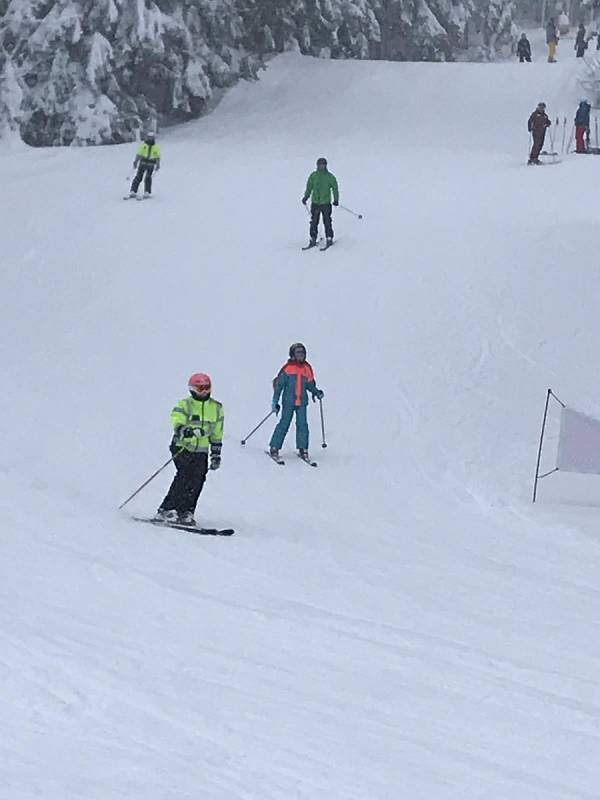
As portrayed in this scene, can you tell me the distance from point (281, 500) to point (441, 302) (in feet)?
22.6

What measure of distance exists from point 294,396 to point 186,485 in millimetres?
2892

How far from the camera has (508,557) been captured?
30.6 feet

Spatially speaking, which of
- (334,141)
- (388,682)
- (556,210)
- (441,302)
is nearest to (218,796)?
(388,682)

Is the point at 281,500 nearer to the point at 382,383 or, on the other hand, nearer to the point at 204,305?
the point at 382,383

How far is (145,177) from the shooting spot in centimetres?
2309

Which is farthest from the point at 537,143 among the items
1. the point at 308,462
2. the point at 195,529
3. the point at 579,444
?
the point at 195,529

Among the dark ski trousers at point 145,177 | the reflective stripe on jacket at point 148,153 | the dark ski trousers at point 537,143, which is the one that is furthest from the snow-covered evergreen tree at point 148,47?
the dark ski trousers at point 537,143

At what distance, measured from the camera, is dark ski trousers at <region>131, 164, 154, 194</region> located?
2291 centimetres

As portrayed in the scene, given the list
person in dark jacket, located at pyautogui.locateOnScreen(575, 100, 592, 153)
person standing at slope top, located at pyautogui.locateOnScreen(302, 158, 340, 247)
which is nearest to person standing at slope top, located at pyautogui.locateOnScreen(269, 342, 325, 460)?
person standing at slope top, located at pyautogui.locateOnScreen(302, 158, 340, 247)

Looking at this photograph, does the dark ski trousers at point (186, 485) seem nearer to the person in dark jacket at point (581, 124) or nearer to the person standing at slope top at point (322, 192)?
the person standing at slope top at point (322, 192)

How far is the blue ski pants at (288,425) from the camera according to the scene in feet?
40.4

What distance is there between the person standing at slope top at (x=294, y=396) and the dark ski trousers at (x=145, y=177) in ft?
38.5

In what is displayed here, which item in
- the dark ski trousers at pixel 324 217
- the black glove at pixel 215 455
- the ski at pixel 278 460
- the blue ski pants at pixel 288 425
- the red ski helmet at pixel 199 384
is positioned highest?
the red ski helmet at pixel 199 384

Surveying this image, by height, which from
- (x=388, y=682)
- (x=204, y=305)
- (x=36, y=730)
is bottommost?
(x=204, y=305)
